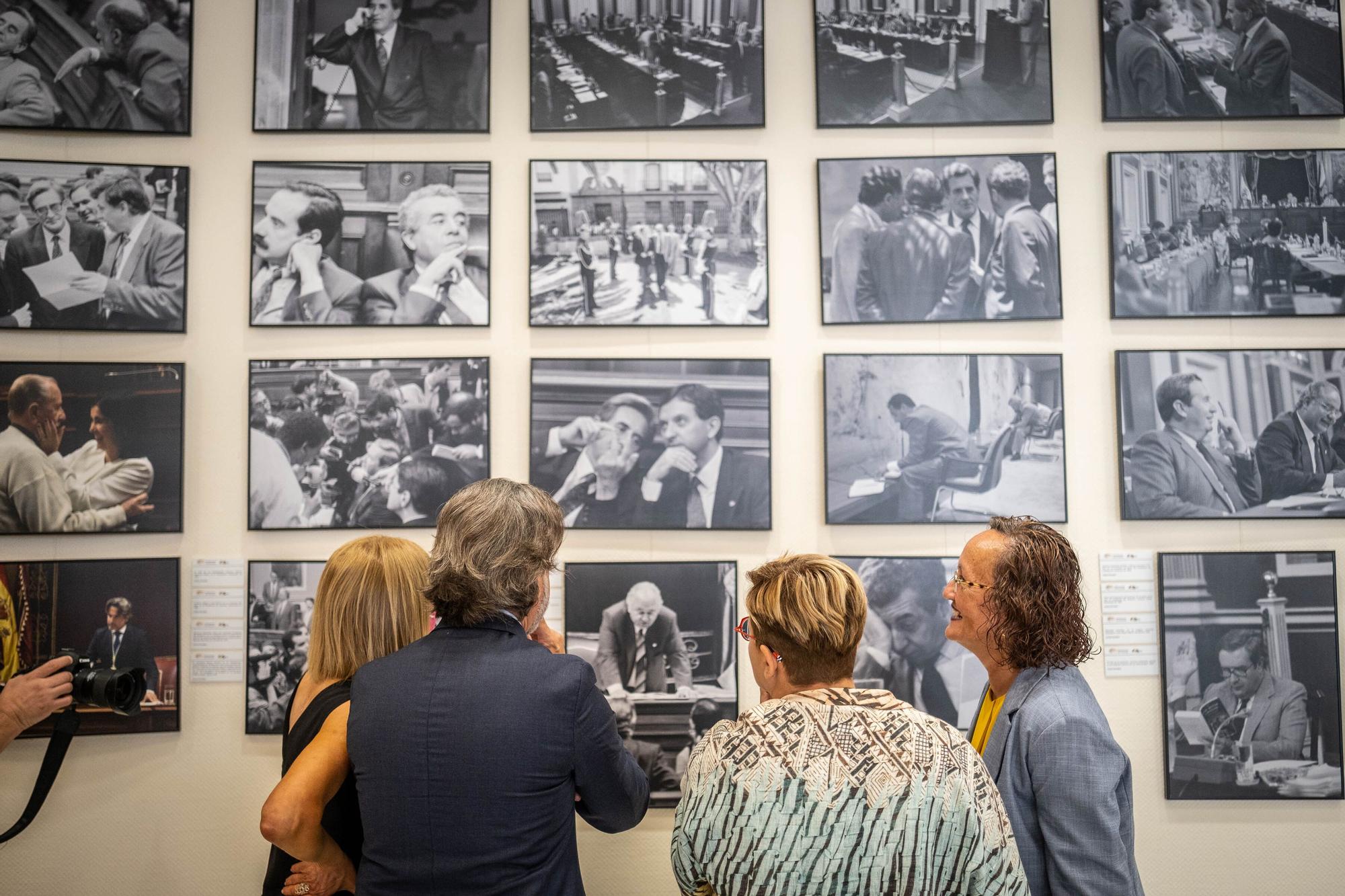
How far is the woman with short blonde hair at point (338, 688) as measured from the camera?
70.5 inches

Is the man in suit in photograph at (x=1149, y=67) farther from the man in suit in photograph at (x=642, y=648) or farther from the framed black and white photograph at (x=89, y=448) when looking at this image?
the framed black and white photograph at (x=89, y=448)

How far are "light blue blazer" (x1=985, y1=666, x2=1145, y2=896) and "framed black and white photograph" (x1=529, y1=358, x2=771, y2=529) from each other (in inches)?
49.0

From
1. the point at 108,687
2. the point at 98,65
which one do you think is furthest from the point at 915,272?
the point at 98,65

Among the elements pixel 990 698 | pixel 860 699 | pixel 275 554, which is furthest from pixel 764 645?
pixel 275 554

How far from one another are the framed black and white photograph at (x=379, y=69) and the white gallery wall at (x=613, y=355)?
2.4 inches

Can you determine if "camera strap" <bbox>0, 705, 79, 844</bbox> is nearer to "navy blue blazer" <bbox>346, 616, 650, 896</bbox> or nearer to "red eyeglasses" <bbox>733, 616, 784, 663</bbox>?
"navy blue blazer" <bbox>346, 616, 650, 896</bbox>

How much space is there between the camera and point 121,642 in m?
2.96

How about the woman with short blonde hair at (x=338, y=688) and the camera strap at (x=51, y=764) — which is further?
the camera strap at (x=51, y=764)

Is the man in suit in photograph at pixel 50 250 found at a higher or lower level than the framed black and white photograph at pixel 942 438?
higher

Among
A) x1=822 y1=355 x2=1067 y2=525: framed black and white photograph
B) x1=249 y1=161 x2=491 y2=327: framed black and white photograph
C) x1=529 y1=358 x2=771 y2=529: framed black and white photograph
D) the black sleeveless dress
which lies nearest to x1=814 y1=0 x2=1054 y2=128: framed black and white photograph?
x1=822 y1=355 x2=1067 y2=525: framed black and white photograph

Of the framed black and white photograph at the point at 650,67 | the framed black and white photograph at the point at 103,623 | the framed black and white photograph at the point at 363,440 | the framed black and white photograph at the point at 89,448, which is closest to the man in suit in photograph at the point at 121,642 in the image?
the framed black and white photograph at the point at 103,623

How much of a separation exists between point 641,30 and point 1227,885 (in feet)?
11.2

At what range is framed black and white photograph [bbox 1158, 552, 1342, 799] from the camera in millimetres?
2879

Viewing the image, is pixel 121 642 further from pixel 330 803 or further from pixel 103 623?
pixel 330 803
